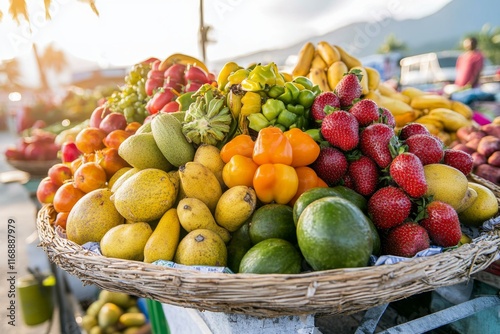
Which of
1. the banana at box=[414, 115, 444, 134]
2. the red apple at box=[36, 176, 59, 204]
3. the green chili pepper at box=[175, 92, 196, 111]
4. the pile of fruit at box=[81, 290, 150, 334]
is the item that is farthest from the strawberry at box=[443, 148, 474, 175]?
the pile of fruit at box=[81, 290, 150, 334]

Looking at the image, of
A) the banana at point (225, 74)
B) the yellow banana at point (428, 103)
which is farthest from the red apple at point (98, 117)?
the yellow banana at point (428, 103)

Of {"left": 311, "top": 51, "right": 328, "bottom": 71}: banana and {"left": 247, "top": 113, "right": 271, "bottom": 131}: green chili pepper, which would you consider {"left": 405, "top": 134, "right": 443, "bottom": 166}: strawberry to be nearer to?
{"left": 247, "top": 113, "right": 271, "bottom": 131}: green chili pepper

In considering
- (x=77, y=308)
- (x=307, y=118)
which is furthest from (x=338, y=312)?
(x=77, y=308)

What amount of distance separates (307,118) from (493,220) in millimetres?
821

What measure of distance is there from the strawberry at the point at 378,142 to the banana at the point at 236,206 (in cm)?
47

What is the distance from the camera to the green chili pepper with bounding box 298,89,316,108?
1518 mm

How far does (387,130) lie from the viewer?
51.1 inches

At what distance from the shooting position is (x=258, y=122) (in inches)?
56.9

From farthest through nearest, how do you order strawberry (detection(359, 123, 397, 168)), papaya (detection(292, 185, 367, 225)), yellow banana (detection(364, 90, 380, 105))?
yellow banana (detection(364, 90, 380, 105)) → strawberry (detection(359, 123, 397, 168)) → papaya (detection(292, 185, 367, 225))

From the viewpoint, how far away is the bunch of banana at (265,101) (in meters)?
1.46

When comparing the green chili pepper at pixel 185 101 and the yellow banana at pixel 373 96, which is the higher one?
the green chili pepper at pixel 185 101

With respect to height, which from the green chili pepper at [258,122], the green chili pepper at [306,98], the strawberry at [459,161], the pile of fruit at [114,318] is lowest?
the pile of fruit at [114,318]

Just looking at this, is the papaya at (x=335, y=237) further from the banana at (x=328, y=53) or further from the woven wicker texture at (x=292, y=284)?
the banana at (x=328, y=53)

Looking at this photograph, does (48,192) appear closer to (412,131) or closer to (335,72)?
(412,131)
